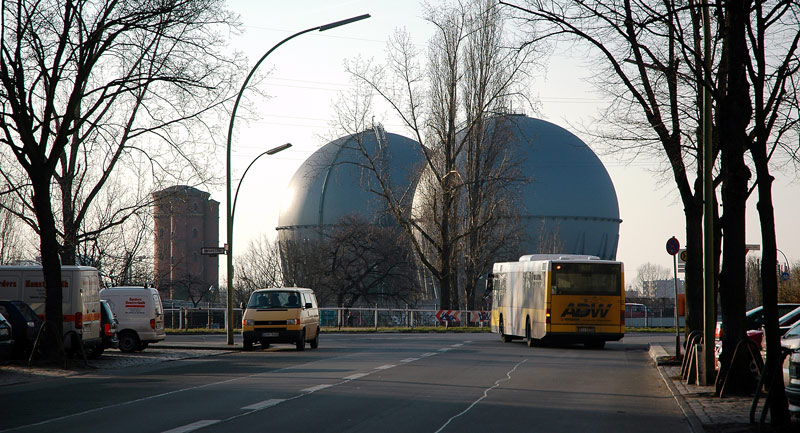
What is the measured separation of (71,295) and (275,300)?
20.1 feet

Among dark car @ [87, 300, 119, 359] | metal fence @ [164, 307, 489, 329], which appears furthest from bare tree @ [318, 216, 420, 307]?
dark car @ [87, 300, 119, 359]

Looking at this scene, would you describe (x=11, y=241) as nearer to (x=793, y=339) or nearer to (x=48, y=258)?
(x=48, y=258)

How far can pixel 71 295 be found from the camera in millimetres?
22469

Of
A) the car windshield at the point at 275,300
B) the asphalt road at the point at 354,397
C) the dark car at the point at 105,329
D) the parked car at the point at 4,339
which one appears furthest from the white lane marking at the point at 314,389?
the car windshield at the point at 275,300

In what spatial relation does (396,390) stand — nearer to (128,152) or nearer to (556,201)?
(128,152)

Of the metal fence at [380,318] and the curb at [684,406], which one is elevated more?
the curb at [684,406]

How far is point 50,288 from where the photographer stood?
67.6 feet

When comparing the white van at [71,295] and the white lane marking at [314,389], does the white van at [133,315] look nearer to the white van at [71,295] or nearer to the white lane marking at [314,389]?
→ the white van at [71,295]

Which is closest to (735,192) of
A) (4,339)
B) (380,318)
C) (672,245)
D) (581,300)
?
(672,245)

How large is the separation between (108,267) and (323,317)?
13039 millimetres

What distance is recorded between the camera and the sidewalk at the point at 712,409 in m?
10.6

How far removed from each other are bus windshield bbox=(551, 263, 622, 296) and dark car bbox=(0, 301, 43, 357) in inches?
576

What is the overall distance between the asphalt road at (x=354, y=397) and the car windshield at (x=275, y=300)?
376cm

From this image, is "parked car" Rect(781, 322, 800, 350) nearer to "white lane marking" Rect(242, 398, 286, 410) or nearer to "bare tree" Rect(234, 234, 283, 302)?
"white lane marking" Rect(242, 398, 286, 410)
